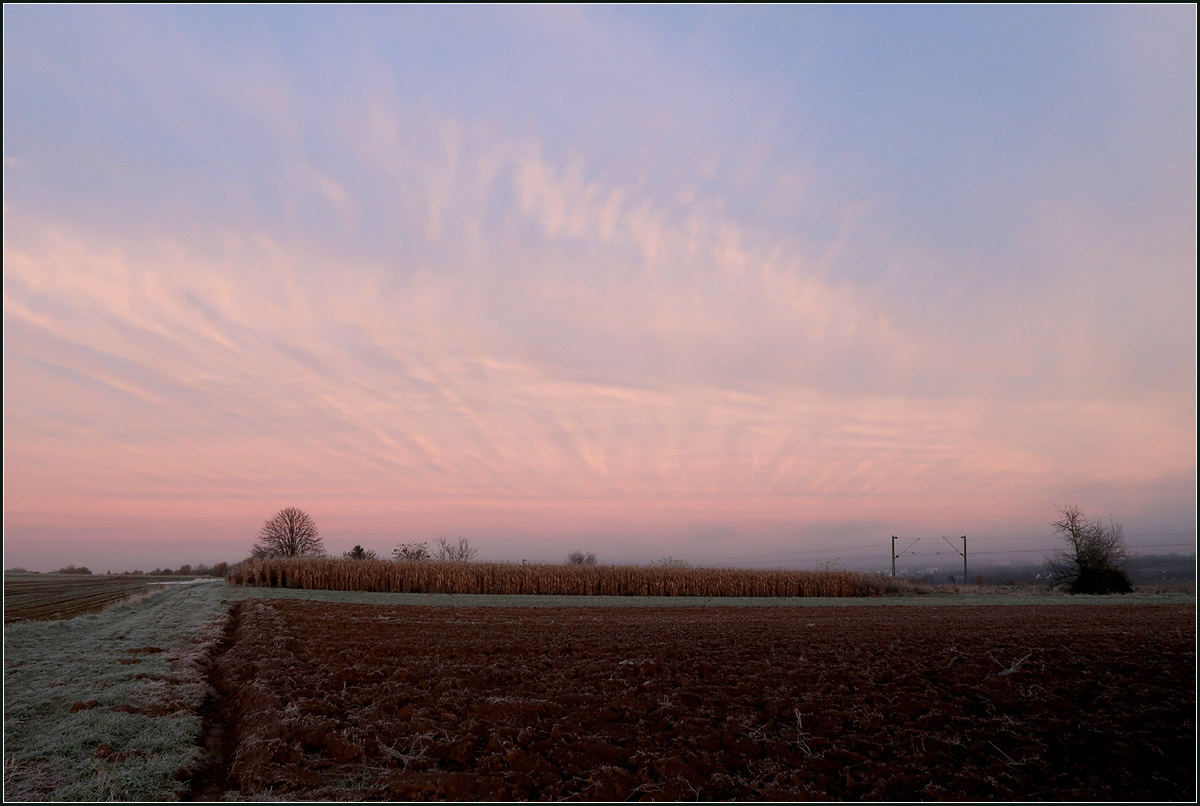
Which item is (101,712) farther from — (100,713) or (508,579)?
(508,579)

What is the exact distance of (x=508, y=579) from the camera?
132 ft

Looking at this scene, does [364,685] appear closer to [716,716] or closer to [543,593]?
[716,716]

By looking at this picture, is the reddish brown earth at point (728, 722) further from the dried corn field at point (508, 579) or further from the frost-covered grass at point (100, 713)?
the dried corn field at point (508, 579)

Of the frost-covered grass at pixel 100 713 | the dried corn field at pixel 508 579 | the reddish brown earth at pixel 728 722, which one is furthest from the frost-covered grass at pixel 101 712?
the dried corn field at pixel 508 579

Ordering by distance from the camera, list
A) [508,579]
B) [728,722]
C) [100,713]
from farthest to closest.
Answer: [508,579] < [100,713] < [728,722]

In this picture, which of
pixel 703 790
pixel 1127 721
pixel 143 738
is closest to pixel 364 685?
pixel 143 738

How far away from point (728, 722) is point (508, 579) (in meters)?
34.5

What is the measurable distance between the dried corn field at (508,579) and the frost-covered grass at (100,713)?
82.4 ft

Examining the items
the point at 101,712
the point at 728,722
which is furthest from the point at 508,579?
the point at 728,722

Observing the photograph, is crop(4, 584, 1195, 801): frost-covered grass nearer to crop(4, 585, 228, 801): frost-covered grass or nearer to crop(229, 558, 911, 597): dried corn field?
crop(4, 585, 228, 801): frost-covered grass

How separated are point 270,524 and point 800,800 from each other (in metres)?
71.9

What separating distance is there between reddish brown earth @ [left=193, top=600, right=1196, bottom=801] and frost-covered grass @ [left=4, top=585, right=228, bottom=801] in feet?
1.84

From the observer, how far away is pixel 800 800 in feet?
17.7

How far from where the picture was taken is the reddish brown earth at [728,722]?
223 inches
